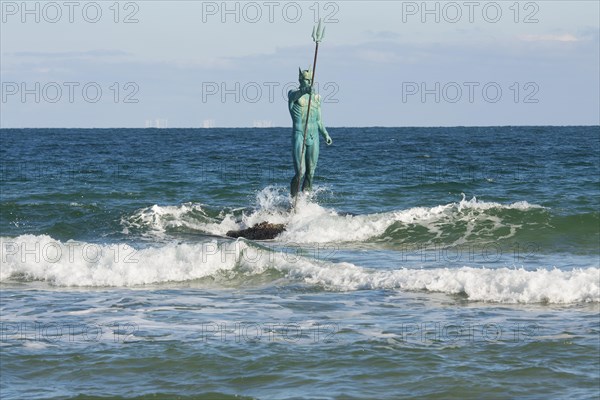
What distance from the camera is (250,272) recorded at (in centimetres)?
1205

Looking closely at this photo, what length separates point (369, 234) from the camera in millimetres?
15781

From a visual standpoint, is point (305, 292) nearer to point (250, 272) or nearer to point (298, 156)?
point (250, 272)

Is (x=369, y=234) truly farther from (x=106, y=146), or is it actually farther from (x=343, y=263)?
(x=106, y=146)

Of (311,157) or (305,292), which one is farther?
(311,157)

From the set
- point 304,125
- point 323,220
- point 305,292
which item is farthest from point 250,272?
point 323,220

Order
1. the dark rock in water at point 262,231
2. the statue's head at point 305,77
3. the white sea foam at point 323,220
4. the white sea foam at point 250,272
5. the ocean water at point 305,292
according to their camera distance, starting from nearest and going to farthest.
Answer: the ocean water at point 305,292
the white sea foam at point 250,272
the statue's head at point 305,77
the dark rock in water at point 262,231
the white sea foam at point 323,220

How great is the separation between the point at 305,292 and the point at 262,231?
4683 millimetres

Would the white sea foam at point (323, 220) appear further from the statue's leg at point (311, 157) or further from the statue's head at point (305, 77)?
the statue's head at point (305, 77)

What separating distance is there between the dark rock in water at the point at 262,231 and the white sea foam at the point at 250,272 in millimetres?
1809

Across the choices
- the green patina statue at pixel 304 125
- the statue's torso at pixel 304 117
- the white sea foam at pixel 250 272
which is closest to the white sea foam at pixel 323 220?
the green patina statue at pixel 304 125

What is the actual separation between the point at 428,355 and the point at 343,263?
4.38 meters

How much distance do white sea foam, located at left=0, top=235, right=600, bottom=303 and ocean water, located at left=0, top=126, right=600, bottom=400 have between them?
0.10 feet

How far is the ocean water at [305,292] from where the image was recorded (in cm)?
725

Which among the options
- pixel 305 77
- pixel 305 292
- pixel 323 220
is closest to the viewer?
pixel 305 292
